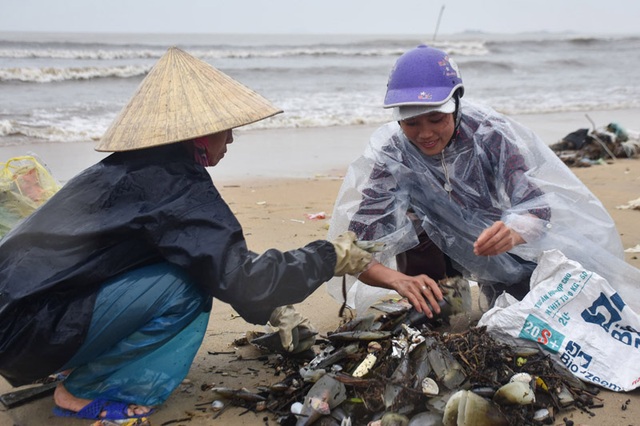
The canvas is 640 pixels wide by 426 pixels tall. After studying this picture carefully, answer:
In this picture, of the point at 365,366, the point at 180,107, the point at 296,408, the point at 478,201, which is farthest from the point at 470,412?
the point at 180,107

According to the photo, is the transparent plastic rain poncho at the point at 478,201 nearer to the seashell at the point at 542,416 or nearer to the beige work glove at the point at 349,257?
the beige work glove at the point at 349,257

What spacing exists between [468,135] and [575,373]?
1.13m

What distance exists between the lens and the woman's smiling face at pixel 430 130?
9.61 feet

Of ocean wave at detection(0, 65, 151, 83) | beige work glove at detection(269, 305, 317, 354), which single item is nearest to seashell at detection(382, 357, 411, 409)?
beige work glove at detection(269, 305, 317, 354)

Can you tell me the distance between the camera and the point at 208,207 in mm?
2381

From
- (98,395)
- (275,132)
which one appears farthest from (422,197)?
(275,132)

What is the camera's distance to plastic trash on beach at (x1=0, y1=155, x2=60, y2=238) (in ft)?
11.6

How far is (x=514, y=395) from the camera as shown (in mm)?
2377

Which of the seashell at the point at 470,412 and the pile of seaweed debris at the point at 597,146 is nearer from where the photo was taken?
the seashell at the point at 470,412

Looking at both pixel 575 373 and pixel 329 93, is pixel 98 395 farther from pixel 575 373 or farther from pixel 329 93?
pixel 329 93

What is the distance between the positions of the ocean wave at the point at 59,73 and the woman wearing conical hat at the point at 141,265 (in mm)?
14709

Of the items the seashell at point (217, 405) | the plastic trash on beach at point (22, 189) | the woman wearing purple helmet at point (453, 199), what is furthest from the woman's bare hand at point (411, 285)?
the plastic trash on beach at point (22, 189)

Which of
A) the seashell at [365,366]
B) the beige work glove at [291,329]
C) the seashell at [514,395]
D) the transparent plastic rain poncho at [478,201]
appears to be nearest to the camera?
the seashell at [514,395]

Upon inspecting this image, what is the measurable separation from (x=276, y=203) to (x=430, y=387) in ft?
13.0
